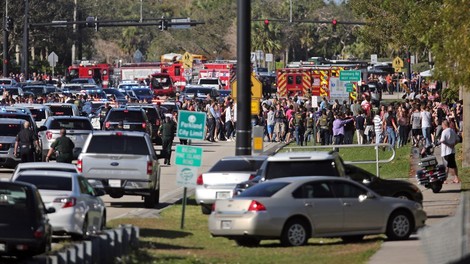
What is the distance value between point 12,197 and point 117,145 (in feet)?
37.9

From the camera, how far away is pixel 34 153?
37.9m

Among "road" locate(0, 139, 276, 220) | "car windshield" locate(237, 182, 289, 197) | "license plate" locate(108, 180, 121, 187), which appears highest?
"car windshield" locate(237, 182, 289, 197)

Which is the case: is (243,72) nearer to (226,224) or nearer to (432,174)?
(432,174)

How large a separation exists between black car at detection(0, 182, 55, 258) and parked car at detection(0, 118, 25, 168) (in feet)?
63.4

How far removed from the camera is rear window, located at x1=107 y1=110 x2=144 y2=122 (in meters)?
48.4

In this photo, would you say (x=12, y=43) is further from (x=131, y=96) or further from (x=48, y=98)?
(x=48, y=98)

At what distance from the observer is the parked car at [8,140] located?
38406mm

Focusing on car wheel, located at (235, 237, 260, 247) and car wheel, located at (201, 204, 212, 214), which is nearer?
car wheel, located at (235, 237, 260, 247)

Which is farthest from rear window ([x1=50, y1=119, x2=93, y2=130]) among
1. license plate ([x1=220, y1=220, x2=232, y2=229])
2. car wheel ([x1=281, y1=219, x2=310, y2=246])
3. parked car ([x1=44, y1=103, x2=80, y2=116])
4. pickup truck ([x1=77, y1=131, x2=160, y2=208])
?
car wheel ([x1=281, y1=219, x2=310, y2=246])

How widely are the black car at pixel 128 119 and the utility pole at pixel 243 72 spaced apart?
16.0 m

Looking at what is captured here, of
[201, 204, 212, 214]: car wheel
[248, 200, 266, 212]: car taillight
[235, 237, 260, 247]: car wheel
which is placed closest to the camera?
[248, 200, 266, 212]: car taillight

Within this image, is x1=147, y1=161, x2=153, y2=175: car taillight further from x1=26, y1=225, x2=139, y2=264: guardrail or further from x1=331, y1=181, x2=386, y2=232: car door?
x1=26, y1=225, x2=139, y2=264: guardrail

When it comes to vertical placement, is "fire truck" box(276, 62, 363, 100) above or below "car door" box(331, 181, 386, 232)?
above

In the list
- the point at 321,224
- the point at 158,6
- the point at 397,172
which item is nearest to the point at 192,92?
the point at 397,172
